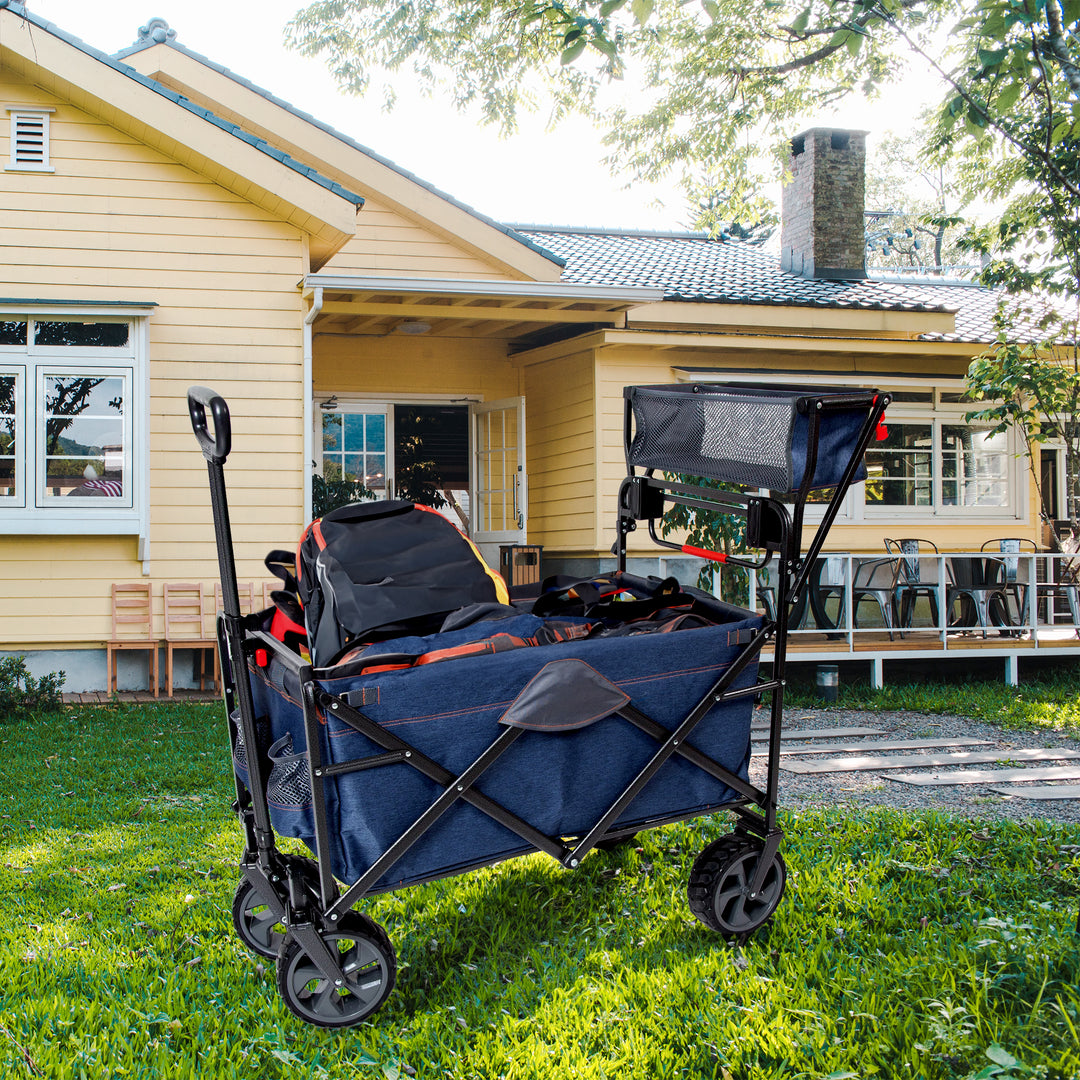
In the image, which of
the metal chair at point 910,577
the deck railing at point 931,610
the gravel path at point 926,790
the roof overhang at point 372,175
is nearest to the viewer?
the gravel path at point 926,790

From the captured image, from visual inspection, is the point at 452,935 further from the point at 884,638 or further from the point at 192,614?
the point at 884,638

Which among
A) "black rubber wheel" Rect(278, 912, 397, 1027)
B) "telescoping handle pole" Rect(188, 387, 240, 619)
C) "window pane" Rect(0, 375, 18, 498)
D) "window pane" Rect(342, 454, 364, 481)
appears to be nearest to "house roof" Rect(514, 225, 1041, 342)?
"window pane" Rect(342, 454, 364, 481)

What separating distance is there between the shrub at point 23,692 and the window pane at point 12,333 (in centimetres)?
246

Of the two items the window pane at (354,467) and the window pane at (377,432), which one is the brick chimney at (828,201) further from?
the window pane at (354,467)

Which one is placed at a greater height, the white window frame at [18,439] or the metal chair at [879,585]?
the white window frame at [18,439]

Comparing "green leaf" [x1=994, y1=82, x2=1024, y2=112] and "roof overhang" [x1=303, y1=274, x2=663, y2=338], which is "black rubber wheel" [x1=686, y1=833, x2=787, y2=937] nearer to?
"green leaf" [x1=994, y1=82, x2=1024, y2=112]

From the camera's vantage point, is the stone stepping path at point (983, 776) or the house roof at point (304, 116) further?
the house roof at point (304, 116)

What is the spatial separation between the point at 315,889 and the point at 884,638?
299 inches

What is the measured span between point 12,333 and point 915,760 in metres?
7.27

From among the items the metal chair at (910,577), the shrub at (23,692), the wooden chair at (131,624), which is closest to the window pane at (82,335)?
the wooden chair at (131,624)

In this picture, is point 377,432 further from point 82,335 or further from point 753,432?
point 753,432

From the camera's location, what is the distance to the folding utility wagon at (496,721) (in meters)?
2.59

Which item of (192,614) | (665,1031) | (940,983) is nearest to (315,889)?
(665,1031)

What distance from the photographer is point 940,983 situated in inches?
110
